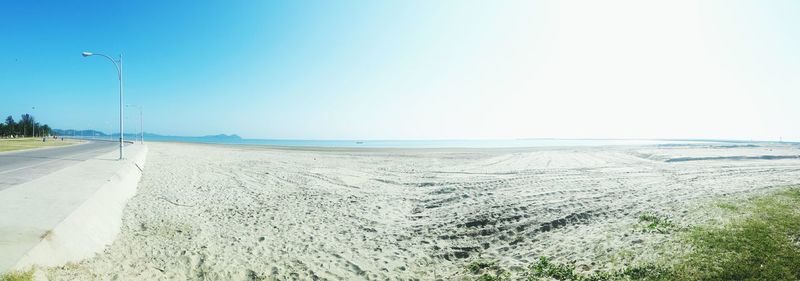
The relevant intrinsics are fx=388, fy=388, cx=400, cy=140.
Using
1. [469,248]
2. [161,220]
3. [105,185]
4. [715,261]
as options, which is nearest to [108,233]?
[161,220]

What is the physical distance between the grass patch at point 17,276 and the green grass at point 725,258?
26.7 feet

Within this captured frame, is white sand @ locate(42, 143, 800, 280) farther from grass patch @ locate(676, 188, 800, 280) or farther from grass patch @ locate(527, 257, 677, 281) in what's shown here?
grass patch @ locate(676, 188, 800, 280)

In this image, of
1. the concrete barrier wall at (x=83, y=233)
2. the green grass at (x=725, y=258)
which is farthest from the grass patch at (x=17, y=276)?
the green grass at (x=725, y=258)

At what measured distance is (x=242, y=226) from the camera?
41.3 feet

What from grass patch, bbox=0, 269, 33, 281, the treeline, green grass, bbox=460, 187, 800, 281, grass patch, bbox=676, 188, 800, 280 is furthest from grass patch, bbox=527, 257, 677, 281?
the treeline

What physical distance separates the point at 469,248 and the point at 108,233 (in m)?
9.68

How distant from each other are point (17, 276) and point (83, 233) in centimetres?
345

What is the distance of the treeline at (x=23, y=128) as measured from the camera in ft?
413

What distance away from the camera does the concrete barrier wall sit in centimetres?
708

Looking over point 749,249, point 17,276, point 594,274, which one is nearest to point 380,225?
point 594,274

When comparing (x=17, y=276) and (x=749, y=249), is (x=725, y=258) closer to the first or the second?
(x=749, y=249)

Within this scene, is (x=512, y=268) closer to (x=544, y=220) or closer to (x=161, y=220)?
(x=544, y=220)

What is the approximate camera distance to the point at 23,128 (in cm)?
13462

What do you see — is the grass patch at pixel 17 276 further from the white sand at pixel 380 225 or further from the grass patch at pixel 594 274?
the grass patch at pixel 594 274
